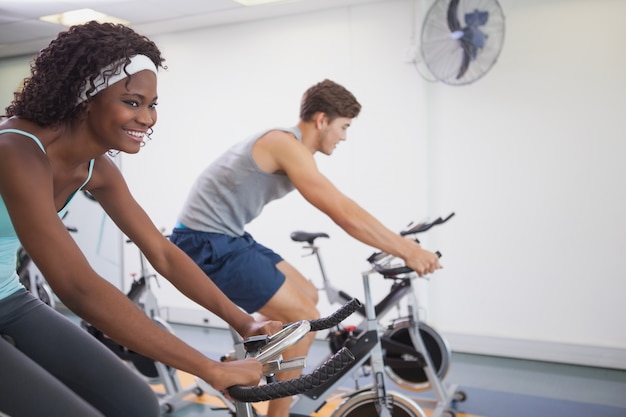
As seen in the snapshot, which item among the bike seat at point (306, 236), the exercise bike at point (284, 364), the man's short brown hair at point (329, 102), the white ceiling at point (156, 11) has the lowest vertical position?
the bike seat at point (306, 236)

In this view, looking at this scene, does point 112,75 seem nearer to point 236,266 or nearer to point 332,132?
point 236,266

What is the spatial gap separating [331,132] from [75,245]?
155 cm

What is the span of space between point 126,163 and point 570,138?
11.1 feet

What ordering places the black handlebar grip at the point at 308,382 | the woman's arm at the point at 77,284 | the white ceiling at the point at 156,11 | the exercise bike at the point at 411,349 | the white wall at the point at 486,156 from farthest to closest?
the white ceiling at the point at 156,11, the white wall at the point at 486,156, the exercise bike at the point at 411,349, the woman's arm at the point at 77,284, the black handlebar grip at the point at 308,382

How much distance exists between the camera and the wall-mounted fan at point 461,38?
10.6 feet

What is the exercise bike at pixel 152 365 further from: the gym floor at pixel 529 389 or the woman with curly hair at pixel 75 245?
the woman with curly hair at pixel 75 245

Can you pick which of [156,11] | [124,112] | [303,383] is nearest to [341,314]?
[303,383]

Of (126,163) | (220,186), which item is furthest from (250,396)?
(126,163)

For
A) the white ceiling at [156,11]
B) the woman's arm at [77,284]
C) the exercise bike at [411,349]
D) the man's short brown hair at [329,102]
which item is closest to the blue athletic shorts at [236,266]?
the man's short brown hair at [329,102]

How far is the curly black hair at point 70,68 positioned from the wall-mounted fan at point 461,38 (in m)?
2.32

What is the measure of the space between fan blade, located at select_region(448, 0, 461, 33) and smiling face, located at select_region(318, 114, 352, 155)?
108cm

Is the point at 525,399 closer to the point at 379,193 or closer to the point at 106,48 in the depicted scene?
the point at 379,193

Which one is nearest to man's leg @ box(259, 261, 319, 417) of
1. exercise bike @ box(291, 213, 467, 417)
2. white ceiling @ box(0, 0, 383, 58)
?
exercise bike @ box(291, 213, 467, 417)

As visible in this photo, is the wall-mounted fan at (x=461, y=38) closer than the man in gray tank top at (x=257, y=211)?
No
